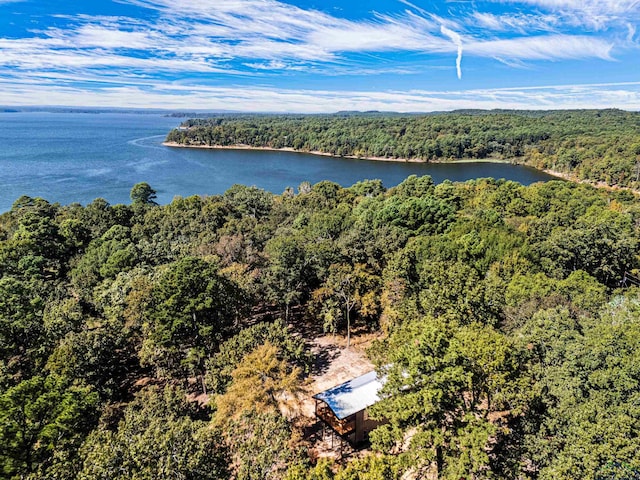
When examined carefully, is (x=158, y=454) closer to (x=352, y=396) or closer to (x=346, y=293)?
(x=352, y=396)

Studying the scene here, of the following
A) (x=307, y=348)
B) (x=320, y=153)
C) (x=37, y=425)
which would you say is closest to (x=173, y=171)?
(x=320, y=153)

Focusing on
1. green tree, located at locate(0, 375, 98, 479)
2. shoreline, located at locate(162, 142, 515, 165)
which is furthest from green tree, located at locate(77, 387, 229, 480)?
shoreline, located at locate(162, 142, 515, 165)

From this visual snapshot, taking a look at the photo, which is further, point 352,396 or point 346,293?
point 346,293

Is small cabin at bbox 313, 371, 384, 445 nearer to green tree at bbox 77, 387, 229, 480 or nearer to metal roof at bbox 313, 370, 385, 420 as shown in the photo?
metal roof at bbox 313, 370, 385, 420

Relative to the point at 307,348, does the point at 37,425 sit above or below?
above

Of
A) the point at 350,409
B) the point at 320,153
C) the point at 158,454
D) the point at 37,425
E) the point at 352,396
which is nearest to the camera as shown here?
the point at 158,454
